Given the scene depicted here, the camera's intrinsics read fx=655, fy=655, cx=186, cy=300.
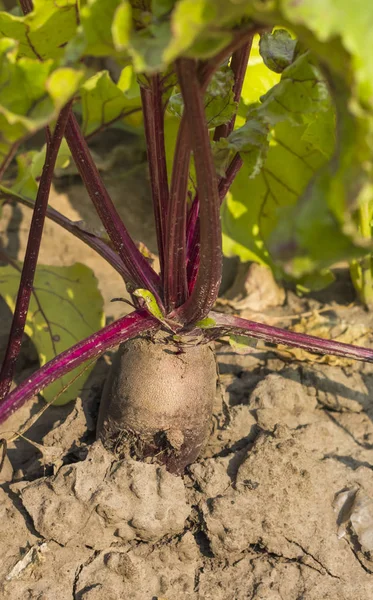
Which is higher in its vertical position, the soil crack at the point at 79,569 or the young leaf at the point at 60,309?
the young leaf at the point at 60,309

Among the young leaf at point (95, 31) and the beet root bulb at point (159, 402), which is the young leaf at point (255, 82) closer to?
the beet root bulb at point (159, 402)

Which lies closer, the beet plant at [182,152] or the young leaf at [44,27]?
the beet plant at [182,152]

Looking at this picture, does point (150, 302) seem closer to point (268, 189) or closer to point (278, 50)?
point (278, 50)

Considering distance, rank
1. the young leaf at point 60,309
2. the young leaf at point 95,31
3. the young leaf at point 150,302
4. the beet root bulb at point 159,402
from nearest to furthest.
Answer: the young leaf at point 95,31, the young leaf at point 150,302, the beet root bulb at point 159,402, the young leaf at point 60,309

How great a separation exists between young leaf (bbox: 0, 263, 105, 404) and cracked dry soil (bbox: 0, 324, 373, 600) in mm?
308

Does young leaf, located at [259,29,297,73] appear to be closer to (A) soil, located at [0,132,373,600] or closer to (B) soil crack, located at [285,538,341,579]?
(A) soil, located at [0,132,373,600]

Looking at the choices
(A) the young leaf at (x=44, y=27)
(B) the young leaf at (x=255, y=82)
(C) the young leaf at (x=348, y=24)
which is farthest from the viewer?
(B) the young leaf at (x=255, y=82)

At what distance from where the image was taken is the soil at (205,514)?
140cm

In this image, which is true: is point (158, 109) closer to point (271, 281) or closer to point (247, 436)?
point (247, 436)

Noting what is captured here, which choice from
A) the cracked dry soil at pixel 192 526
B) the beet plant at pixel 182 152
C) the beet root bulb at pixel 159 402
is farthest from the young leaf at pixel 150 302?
the cracked dry soil at pixel 192 526

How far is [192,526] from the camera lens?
150 centimetres

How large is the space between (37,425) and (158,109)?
3.06ft

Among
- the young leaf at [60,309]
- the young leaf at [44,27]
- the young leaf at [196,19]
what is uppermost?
the young leaf at [44,27]

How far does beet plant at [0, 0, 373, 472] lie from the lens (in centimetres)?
83
